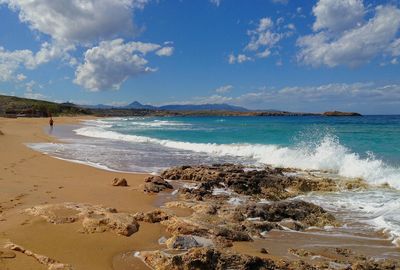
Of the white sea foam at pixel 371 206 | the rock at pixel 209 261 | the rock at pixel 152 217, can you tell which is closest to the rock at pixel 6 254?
the rock at pixel 209 261

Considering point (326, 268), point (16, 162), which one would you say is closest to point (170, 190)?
point (326, 268)

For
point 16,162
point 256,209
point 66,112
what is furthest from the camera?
point 66,112

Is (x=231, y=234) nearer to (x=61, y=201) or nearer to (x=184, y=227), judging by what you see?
(x=184, y=227)

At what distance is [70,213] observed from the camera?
7770mm

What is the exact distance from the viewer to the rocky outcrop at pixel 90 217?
23.4 feet

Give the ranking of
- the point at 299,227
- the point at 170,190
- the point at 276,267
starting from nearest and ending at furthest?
the point at 276,267 → the point at 299,227 → the point at 170,190

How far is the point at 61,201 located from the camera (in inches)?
380

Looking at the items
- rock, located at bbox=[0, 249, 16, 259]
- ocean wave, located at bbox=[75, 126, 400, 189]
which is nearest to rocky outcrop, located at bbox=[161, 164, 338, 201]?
ocean wave, located at bbox=[75, 126, 400, 189]

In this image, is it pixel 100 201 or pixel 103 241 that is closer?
pixel 103 241

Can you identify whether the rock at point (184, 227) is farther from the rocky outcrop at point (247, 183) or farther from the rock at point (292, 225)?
the rocky outcrop at point (247, 183)

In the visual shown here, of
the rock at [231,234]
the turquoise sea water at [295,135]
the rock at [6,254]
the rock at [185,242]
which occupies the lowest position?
the turquoise sea water at [295,135]

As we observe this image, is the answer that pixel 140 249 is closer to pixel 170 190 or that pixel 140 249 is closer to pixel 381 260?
pixel 381 260

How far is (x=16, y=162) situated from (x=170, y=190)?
815cm

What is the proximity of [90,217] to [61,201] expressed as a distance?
8.42 feet
